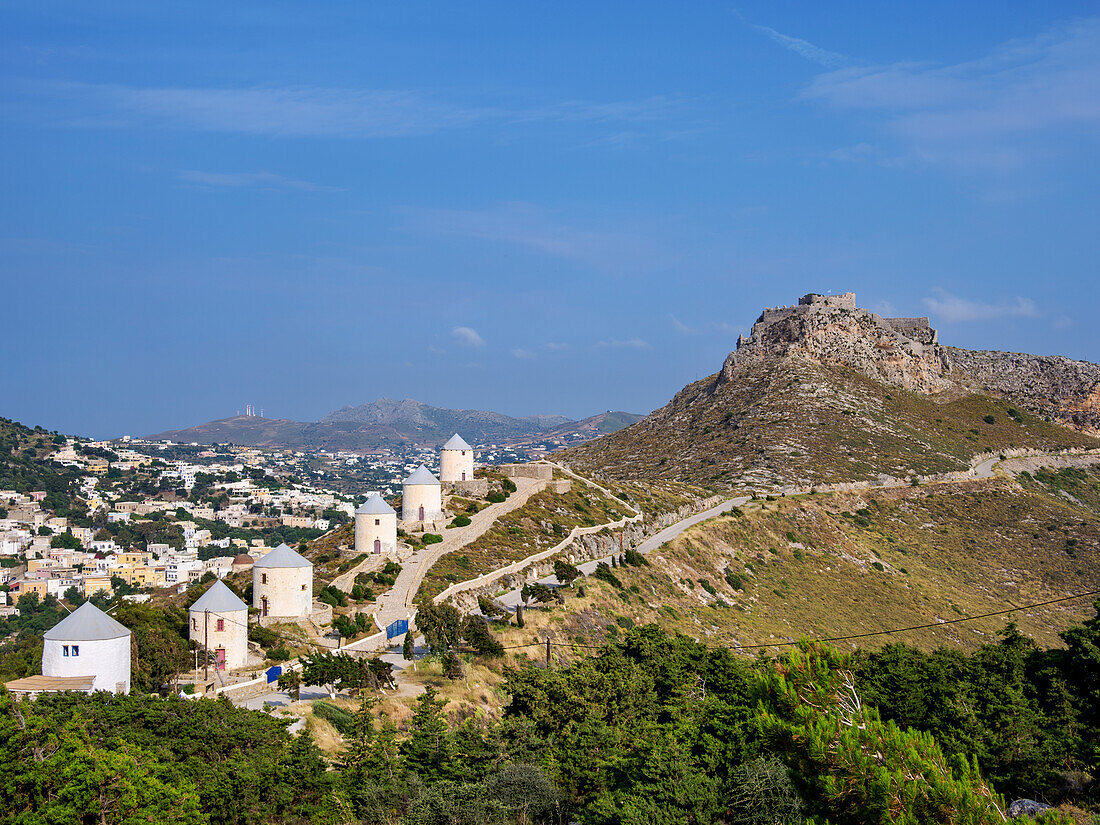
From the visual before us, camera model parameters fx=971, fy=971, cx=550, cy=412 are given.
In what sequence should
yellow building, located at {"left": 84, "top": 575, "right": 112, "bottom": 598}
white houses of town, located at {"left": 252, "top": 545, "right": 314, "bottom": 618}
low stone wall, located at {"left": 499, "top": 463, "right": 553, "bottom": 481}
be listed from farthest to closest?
yellow building, located at {"left": 84, "top": 575, "right": 112, "bottom": 598} < low stone wall, located at {"left": 499, "top": 463, "right": 553, "bottom": 481} < white houses of town, located at {"left": 252, "top": 545, "right": 314, "bottom": 618}

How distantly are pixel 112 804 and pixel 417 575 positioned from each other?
25.0m

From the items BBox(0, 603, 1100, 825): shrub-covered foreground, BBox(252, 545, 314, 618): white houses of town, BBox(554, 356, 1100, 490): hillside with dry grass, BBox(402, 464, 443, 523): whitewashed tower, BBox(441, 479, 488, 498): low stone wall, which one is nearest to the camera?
BBox(0, 603, 1100, 825): shrub-covered foreground

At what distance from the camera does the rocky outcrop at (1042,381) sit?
4530 inches

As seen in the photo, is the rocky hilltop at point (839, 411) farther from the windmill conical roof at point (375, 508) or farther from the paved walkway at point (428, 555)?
the windmill conical roof at point (375, 508)

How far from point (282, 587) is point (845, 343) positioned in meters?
77.1

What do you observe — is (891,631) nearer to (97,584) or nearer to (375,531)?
(375,531)

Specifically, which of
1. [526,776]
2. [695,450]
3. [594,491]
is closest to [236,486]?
[695,450]

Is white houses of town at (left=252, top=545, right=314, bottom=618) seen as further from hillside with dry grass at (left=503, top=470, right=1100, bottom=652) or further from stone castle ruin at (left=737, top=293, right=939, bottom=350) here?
stone castle ruin at (left=737, top=293, right=939, bottom=350)

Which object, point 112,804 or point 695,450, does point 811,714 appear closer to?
point 112,804

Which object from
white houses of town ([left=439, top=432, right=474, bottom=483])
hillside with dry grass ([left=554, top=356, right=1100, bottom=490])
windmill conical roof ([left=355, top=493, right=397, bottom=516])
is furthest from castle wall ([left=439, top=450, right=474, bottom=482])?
hillside with dry grass ([left=554, top=356, right=1100, bottom=490])

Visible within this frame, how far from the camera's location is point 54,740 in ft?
64.6

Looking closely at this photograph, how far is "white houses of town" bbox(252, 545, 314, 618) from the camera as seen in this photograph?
36094 mm

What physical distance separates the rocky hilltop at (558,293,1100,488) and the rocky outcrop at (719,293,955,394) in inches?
5.7

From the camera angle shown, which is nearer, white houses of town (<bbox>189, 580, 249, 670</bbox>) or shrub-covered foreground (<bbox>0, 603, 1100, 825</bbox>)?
shrub-covered foreground (<bbox>0, 603, 1100, 825</bbox>)
